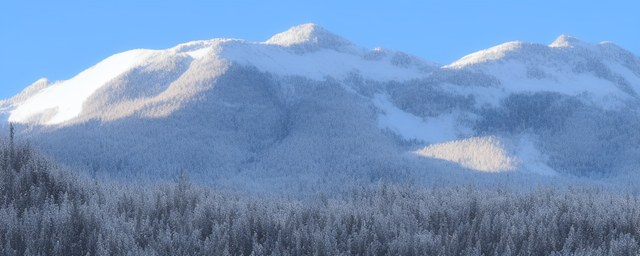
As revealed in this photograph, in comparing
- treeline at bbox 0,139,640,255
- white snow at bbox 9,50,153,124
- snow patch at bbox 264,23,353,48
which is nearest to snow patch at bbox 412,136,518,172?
snow patch at bbox 264,23,353,48

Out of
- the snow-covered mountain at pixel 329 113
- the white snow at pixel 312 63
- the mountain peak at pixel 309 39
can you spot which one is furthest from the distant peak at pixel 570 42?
the mountain peak at pixel 309 39

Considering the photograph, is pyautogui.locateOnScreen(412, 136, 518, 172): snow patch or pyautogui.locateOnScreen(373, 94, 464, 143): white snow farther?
pyautogui.locateOnScreen(373, 94, 464, 143): white snow

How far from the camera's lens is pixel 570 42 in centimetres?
13725

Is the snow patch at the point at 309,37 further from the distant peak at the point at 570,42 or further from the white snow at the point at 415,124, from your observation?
the distant peak at the point at 570,42

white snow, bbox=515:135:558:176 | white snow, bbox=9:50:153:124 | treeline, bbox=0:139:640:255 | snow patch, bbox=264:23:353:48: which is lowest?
white snow, bbox=515:135:558:176

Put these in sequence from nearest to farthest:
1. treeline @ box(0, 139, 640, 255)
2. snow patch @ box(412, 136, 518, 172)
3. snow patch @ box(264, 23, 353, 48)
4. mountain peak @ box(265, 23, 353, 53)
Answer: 1. treeline @ box(0, 139, 640, 255)
2. snow patch @ box(412, 136, 518, 172)
3. mountain peak @ box(265, 23, 353, 53)
4. snow patch @ box(264, 23, 353, 48)

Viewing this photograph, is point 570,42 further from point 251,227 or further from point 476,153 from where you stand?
point 251,227

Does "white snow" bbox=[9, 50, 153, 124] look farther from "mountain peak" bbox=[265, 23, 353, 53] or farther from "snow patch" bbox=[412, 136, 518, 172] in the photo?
"snow patch" bbox=[412, 136, 518, 172]

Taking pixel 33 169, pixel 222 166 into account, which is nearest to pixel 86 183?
pixel 33 169

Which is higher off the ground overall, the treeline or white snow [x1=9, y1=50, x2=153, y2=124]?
white snow [x1=9, y1=50, x2=153, y2=124]

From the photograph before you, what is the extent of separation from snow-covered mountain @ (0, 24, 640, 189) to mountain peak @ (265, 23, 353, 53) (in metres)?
0.88

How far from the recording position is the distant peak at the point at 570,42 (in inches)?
5290

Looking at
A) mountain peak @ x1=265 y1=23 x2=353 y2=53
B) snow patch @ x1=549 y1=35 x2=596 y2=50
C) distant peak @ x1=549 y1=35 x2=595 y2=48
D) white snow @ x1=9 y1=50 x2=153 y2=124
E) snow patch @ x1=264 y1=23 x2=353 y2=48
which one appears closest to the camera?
white snow @ x1=9 y1=50 x2=153 y2=124

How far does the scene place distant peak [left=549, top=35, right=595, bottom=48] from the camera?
5290 inches
